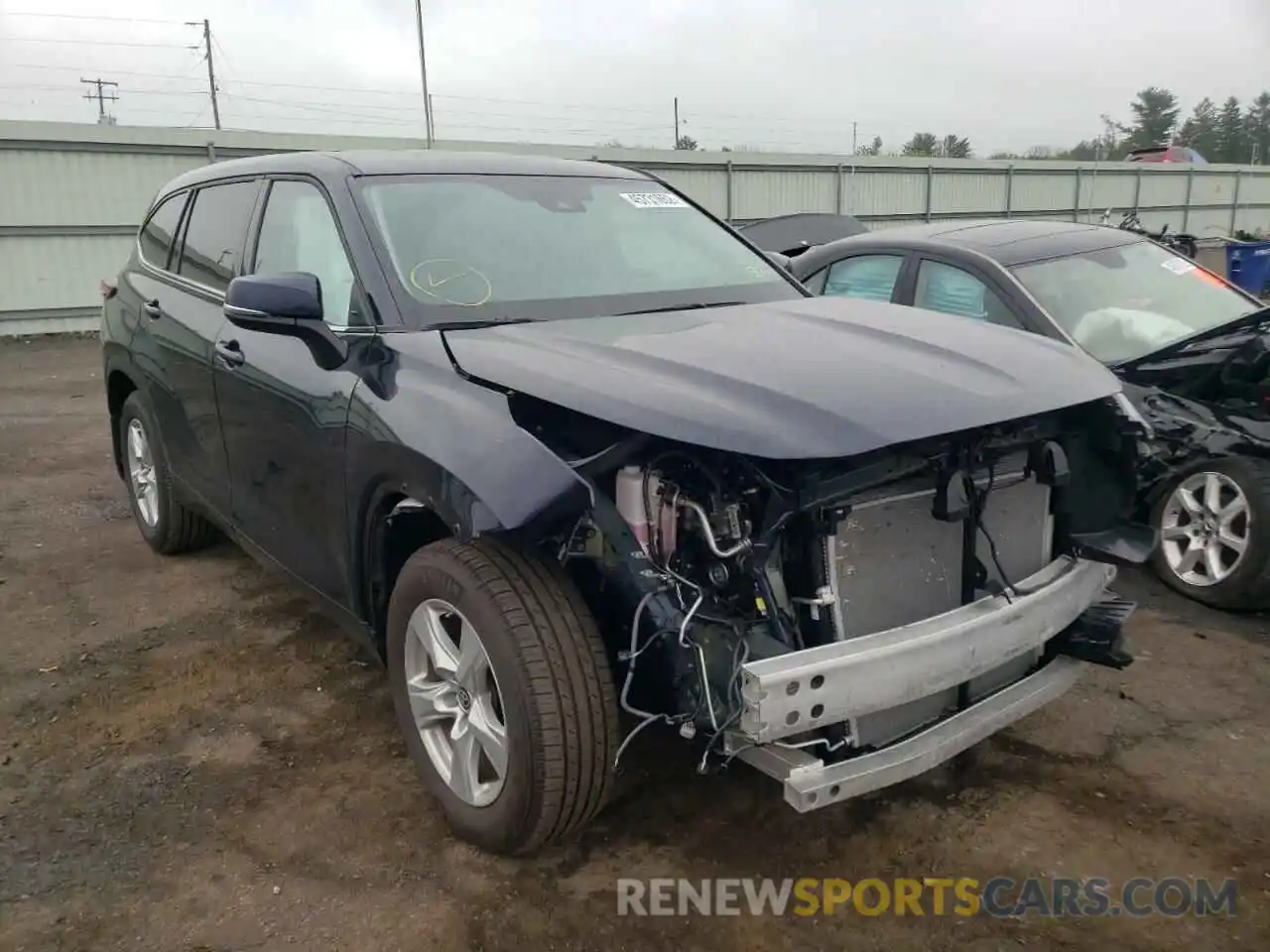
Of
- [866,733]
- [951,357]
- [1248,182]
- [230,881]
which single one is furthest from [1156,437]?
[1248,182]

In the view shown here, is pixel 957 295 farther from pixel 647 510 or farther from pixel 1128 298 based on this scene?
pixel 647 510

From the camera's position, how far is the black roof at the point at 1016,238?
5.10 m

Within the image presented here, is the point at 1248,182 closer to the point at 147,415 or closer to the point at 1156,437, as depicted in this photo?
the point at 1156,437

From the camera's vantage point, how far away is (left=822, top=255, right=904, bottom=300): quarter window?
546cm

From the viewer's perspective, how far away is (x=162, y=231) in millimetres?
4832

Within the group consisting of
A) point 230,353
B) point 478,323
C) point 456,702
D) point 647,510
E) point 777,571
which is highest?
point 478,323

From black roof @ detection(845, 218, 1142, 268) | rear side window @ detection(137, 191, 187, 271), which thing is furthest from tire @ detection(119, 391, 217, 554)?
black roof @ detection(845, 218, 1142, 268)

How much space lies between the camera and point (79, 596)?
15.3 ft

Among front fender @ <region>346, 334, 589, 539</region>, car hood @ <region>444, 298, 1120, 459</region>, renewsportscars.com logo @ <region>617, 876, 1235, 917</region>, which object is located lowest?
renewsportscars.com logo @ <region>617, 876, 1235, 917</region>

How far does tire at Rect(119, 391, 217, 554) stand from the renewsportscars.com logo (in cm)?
319

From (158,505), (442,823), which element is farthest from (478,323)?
(158,505)

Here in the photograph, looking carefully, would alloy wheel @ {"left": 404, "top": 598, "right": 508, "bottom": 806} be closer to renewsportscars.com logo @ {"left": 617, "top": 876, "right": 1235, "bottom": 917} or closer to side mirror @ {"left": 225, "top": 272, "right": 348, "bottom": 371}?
renewsportscars.com logo @ {"left": 617, "top": 876, "right": 1235, "bottom": 917}

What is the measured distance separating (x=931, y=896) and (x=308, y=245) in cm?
279

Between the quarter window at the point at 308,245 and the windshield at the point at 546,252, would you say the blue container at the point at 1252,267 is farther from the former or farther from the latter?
the quarter window at the point at 308,245
